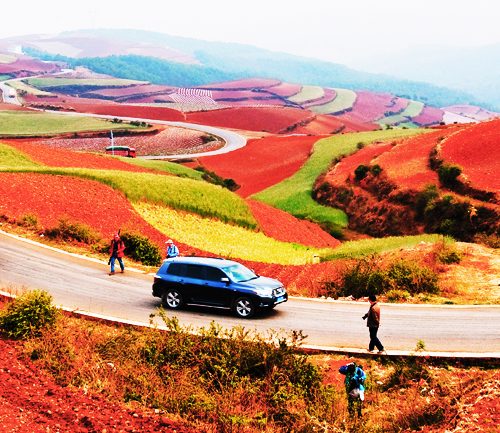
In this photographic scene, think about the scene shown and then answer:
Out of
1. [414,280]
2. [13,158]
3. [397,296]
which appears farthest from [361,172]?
[397,296]

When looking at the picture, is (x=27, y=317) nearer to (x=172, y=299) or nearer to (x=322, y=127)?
(x=172, y=299)

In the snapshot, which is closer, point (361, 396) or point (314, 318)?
point (361, 396)

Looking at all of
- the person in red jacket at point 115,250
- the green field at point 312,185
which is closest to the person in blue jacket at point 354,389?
the person in red jacket at point 115,250

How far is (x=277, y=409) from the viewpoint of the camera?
12148 millimetres

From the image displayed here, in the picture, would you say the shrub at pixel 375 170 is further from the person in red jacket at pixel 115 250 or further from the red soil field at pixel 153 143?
the red soil field at pixel 153 143

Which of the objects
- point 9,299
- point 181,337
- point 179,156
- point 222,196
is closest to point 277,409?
point 181,337

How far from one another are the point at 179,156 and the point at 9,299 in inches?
2983

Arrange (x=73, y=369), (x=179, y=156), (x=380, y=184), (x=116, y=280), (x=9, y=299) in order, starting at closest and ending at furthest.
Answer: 1. (x=73, y=369)
2. (x=9, y=299)
3. (x=116, y=280)
4. (x=380, y=184)
5. (x=179, y=156)

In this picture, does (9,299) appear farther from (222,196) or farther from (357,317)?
(222,196)

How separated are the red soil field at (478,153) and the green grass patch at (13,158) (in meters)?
36.2

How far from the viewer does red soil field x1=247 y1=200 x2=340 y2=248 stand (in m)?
42.5

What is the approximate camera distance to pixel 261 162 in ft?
280

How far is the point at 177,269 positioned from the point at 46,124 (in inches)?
4576

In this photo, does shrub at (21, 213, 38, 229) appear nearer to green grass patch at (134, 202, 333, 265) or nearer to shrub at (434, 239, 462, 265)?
green grass patch at (134, 202, 333, 265)
